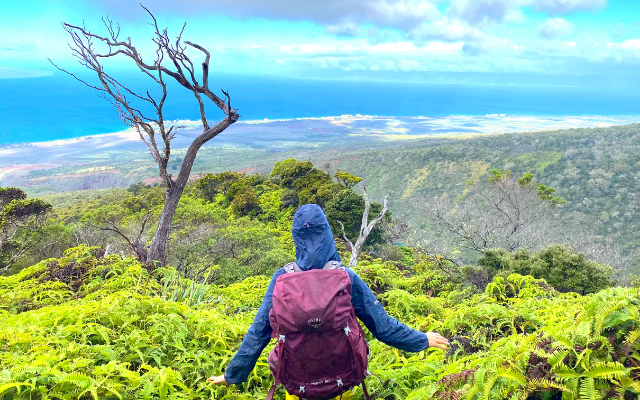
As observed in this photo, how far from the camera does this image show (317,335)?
190 cm

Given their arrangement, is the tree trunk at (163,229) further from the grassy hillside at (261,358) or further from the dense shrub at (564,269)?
the dense shrub at (564,269)

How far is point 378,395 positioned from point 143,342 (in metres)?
1.72

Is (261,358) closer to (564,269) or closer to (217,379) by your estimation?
(217,379)

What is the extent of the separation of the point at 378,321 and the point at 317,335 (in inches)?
17.9

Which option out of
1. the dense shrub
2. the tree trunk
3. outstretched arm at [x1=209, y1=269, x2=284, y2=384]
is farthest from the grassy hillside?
the dense shrub

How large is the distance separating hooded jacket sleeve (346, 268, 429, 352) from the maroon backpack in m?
0.14

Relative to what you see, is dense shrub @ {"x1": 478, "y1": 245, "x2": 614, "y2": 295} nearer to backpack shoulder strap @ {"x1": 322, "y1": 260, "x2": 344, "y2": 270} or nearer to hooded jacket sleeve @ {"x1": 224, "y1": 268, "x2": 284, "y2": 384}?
backpack shoulder strap @ {"x1": 322, "y1": 260, "x2": 344, "y2": 270}

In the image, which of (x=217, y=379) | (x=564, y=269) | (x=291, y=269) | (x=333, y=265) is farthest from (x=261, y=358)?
(x=564, y=269)

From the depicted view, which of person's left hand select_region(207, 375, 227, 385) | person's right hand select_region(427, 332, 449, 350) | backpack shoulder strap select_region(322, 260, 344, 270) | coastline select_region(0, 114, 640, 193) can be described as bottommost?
coastline select_region(0, 114, 640, 193)

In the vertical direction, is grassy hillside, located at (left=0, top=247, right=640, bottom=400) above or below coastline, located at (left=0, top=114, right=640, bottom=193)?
above

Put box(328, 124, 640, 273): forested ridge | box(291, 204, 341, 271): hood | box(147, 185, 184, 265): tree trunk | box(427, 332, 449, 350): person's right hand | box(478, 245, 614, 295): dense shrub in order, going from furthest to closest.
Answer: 1. box(328, 124, 640, 273): forested ridge
2. box(478, 245, 614, 295): dense shrub
3. box(147, 185, 184, 265): tree trunk
4. box(427, 332, 449, 350): person's right hand
5. box(291, 204, 341, 271): hood

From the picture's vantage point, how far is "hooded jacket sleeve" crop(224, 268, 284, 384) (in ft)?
6.95

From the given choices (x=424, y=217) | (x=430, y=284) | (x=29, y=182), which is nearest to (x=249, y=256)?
(x=430, y=284)

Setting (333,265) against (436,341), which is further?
(436,341)
